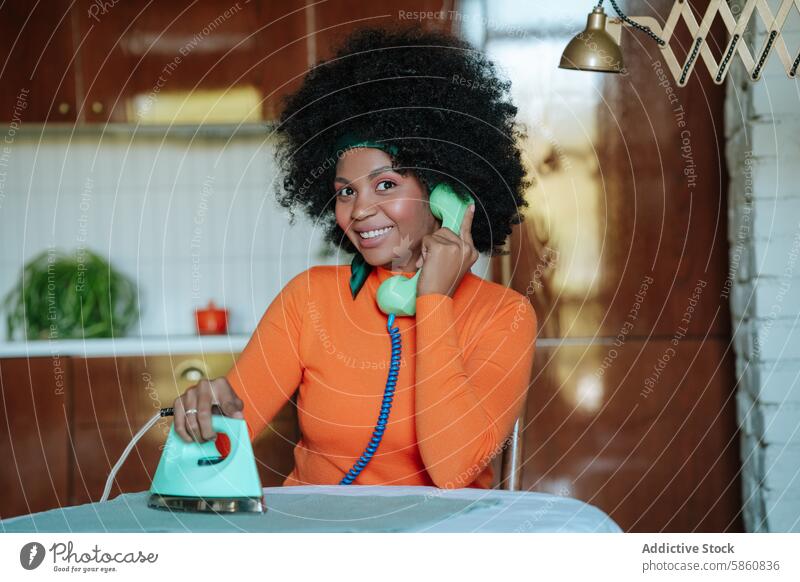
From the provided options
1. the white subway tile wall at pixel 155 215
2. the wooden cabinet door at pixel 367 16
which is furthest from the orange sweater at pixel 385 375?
the white subway tile wall at pixel 155 215

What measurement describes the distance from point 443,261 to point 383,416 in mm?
192

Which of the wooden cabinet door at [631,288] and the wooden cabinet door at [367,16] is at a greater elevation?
the wooden cabinet door at [367,16]

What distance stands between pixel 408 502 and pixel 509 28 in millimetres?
1199

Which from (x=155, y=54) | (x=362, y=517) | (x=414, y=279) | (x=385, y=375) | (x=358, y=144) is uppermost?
(x=155, y=54)

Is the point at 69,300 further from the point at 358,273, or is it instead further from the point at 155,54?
the point at 358,273

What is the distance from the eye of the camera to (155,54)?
194cm

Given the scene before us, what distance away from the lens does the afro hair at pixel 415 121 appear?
1228 mm

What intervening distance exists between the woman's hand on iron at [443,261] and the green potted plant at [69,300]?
1.04 m

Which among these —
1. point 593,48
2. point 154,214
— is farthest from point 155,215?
point 593,48

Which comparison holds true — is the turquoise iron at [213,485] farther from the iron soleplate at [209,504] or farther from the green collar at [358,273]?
the green collar at [358,273]

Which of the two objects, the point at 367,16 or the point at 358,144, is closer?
the point at 358,144
